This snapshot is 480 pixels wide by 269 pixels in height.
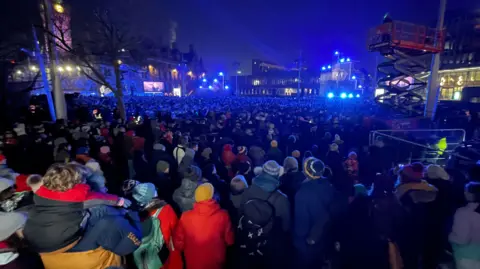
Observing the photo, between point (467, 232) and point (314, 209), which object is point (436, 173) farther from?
point (314, 209)

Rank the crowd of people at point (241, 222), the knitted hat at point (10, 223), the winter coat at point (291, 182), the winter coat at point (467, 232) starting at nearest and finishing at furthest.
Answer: the knitted hat at point (10, 223) → the crowd of people at point (241, 222) → the winter coat at point (467, 232) → the winter coat at point (291, 182)

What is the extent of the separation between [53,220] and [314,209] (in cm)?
284

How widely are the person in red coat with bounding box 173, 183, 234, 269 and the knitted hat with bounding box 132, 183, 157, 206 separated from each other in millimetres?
444

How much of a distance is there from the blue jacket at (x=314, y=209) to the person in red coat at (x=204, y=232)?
1.00 m

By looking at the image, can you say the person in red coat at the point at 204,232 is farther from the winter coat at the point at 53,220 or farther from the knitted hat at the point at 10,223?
the knitted hat at the point at 10,223

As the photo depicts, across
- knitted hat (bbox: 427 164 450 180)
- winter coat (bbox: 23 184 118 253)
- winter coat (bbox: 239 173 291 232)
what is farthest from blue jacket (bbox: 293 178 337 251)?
winter coat (bbox: 23 184 118 253)

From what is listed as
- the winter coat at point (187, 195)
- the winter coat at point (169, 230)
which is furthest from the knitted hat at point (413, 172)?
the winter coat at point (169, 230)

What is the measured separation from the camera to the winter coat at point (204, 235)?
2.91m

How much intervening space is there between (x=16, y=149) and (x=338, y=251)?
25.9ft

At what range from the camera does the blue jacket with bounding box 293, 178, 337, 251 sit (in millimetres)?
3357

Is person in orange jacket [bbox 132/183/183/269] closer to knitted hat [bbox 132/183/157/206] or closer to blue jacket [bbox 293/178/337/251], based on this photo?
knitted hat [bbox 132/183/157/206]

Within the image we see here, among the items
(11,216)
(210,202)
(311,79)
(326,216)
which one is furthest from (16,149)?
(311,79)

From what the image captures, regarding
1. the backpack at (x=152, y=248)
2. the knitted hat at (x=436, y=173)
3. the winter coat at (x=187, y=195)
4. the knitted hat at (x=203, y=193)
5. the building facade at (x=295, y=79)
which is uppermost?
the building facade at (x=295, y=79)

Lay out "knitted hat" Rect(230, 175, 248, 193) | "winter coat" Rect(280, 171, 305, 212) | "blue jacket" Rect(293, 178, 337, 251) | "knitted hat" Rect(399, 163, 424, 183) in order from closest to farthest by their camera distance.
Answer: "blue jacket" Rect(293, 178, 337, 251)
"knitted hat" Rect(399, 163, 424, 183)
"knitted hat" Rect(230, 175, 248, 193)
"winter coat" Rect(280, 171, 305, 212)
